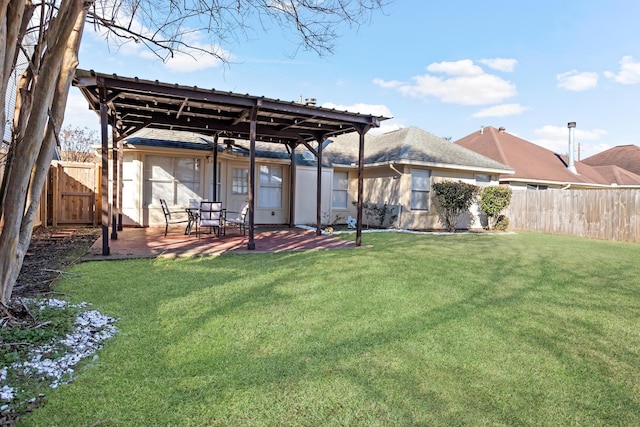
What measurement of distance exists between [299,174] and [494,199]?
7.96 meters

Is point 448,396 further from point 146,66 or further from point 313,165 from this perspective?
point 313,165

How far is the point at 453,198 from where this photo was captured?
14.0 meters

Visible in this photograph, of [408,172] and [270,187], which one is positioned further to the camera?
[408,172]

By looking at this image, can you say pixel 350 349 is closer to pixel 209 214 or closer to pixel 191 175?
pixel 209 214

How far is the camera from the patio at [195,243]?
710 centimetres

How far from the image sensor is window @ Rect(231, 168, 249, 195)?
13041mm

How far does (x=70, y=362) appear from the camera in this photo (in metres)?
2.81

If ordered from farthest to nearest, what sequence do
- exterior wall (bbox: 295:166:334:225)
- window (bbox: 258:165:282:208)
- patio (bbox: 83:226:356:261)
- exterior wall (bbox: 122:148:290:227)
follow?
exterior wall (bbox: 295:166:334:225)
window (bbox: 258:165:282:208)
exterior wall (bbox: 122:148:290:227)
patio (bbox: 83:226:356:261)

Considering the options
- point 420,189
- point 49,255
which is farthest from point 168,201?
point 420,189

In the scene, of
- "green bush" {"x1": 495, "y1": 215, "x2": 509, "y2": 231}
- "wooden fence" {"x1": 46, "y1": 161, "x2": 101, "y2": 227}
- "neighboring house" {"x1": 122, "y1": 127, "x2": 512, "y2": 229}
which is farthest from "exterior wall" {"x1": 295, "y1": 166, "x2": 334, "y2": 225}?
"green bush" {"x1": 495, "y1": 215, "x2": 509, "y2": 231}

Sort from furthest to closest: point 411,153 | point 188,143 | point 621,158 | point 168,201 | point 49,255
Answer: point 621,158 → point 411,153 → point 188,143 → point 168,201 → point 49,255

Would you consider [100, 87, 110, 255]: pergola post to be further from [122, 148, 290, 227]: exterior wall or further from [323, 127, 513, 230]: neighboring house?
[323, 127, 513, 230]: neighboring house

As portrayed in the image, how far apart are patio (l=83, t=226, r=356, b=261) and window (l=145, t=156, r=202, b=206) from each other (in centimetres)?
109

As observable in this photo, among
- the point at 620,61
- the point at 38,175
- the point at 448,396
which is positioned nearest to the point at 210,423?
the point at 448,396
